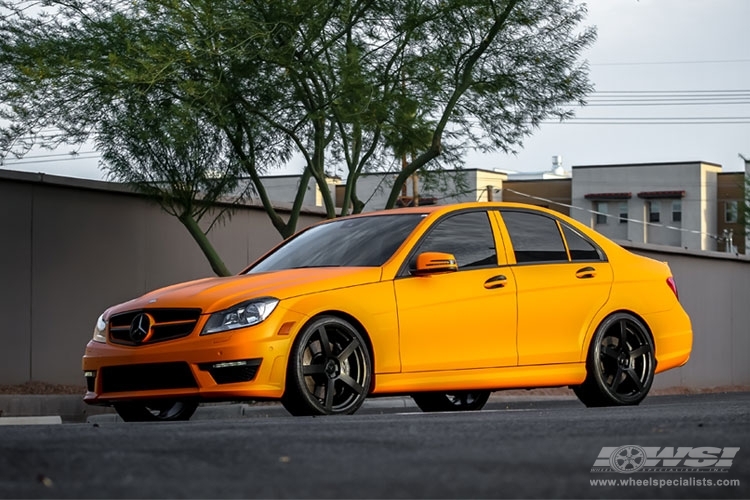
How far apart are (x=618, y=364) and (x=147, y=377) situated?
3841mm

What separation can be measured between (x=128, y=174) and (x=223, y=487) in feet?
45.0

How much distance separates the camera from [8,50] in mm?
17188

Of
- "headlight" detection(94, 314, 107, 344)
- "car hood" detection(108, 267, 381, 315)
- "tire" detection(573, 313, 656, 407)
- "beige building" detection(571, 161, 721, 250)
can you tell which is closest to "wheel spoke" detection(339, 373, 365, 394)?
"car hood" detection(108, 267, 381, 315)

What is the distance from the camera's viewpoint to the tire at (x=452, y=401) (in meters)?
11.6

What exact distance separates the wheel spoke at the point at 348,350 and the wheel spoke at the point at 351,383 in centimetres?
10

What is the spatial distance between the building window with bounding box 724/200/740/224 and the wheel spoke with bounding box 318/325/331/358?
68951 millimetres

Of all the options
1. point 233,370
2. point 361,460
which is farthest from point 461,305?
point 361,460

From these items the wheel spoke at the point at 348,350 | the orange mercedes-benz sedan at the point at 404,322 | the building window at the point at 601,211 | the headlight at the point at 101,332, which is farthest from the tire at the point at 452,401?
the building window at the point at 601,211

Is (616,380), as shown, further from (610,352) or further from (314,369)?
(314,369)

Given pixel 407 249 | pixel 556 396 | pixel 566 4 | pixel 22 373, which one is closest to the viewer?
pixel 407 249

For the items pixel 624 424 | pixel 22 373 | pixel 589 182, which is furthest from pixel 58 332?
pixel 589 182

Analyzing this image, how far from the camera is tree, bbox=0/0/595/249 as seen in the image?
1631cm

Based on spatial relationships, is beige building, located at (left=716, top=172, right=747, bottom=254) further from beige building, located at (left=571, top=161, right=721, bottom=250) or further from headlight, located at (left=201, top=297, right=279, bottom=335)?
headlight, located at (left=201, top=297, right=279, bottom=335)

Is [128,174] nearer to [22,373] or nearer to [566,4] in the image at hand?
[22,373]
